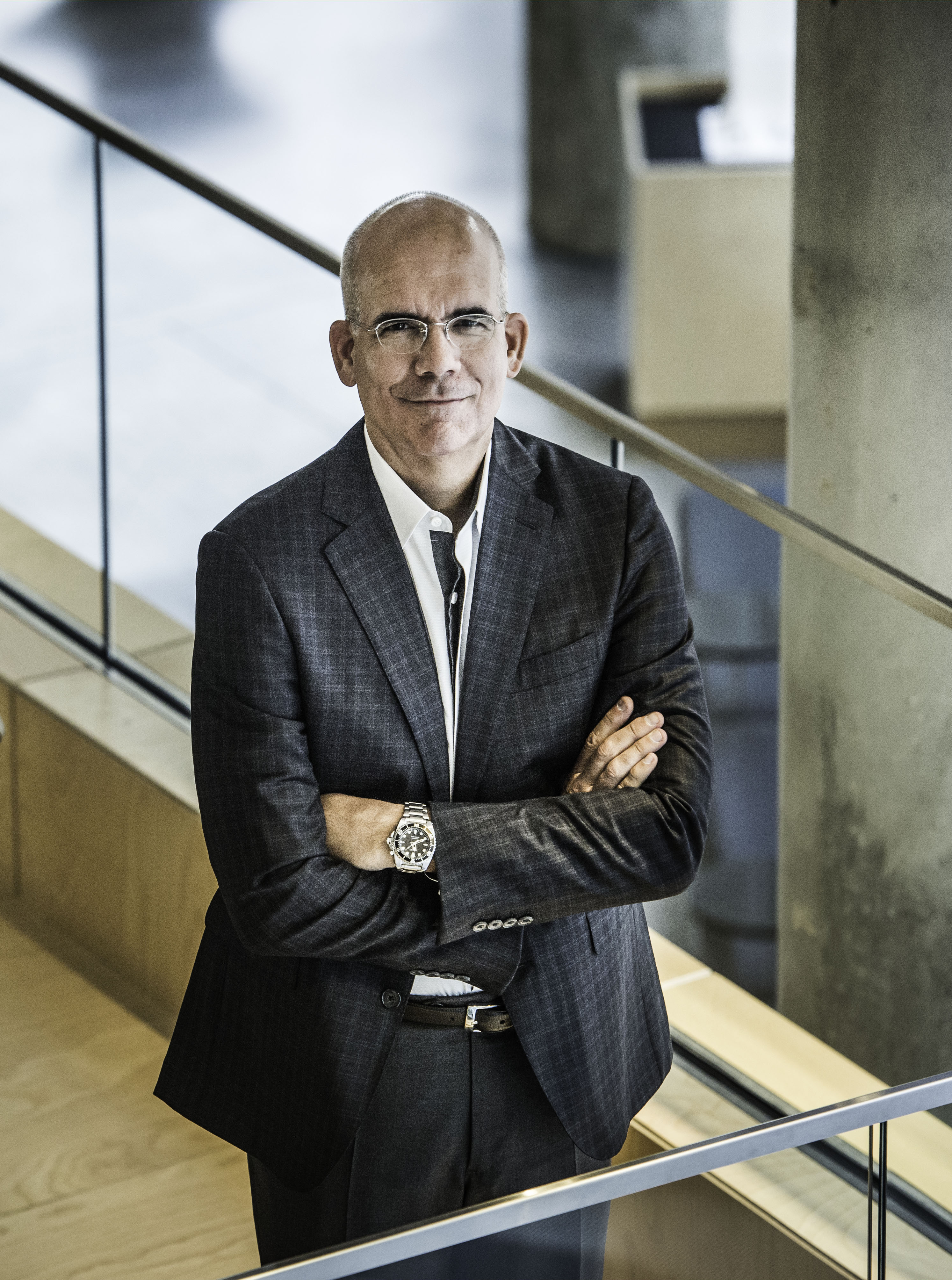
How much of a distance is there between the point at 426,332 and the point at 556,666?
0.40m

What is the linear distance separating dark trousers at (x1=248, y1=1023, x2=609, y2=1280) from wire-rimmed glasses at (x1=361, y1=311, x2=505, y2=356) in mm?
758

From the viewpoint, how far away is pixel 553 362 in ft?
28.1

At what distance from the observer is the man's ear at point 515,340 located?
1864 mm

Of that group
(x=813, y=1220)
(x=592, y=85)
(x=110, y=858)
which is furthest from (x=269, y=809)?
(x=592, y=85)

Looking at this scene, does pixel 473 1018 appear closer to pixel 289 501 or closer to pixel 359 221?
pixel 289 501

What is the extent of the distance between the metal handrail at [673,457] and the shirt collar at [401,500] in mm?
1000

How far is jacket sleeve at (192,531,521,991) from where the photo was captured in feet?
5.90

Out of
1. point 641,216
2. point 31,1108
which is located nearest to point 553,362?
point 641,216

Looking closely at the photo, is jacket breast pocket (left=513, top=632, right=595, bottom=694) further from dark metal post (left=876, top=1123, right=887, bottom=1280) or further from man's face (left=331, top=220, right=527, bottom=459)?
dark metal post (left=876, top=1123, right=887, bottom=1280)

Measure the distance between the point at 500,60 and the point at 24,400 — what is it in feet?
38.1

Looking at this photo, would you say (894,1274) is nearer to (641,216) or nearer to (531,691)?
(531,691)

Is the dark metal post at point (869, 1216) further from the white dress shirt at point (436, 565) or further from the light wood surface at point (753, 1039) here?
the light wood surface at point (753, 1039)

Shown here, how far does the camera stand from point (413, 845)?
5.95 feet

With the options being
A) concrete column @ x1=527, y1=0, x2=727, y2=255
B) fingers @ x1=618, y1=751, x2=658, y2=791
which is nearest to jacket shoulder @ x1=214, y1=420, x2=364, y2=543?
fingers @ x1=618, y1=751, x2=658, y2=791
